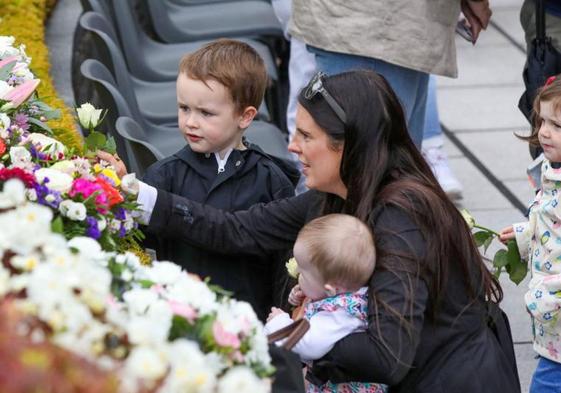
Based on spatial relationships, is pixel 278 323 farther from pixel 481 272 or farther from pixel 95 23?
pixel 95 23

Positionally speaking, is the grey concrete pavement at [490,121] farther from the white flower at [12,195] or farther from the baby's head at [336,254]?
the white flower at [12,195]

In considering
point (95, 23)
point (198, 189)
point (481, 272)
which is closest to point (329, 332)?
point (481, 272)

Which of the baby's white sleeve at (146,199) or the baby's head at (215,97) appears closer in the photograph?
the baby's white sleeve at (146,199)

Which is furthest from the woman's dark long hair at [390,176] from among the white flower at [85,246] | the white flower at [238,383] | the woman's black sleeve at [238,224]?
the white flower at [238,383]

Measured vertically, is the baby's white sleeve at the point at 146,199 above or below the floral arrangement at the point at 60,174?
below

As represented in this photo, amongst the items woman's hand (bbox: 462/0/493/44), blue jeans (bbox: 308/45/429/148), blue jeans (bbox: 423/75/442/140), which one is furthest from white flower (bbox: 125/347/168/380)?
blue jeans (bbox: 423/75/442/140)

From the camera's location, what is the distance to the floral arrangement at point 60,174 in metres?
2.79

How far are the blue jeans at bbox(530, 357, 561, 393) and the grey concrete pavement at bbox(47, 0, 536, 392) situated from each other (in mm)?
837

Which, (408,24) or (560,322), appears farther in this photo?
(408,24)

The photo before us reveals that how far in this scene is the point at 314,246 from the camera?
2822 millimetres

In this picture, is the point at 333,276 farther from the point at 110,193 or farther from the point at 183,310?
the point at 183,310

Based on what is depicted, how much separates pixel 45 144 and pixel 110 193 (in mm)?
319

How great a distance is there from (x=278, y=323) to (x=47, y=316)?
46.1 inches

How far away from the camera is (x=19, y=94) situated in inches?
128
